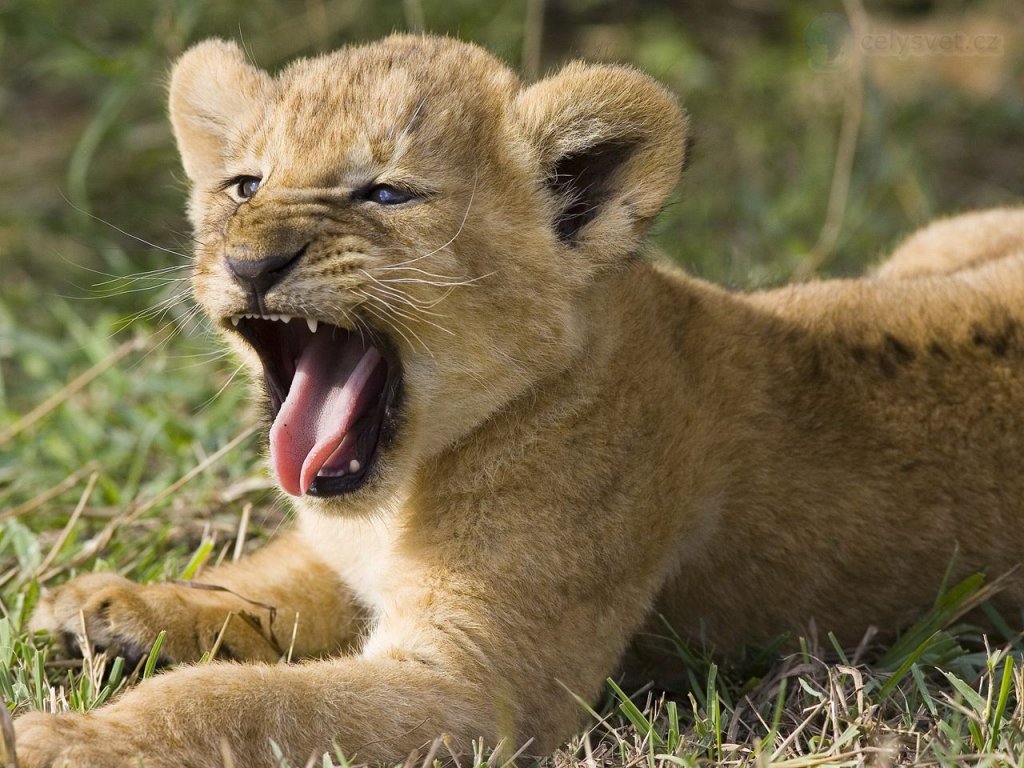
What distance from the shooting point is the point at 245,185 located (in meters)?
3.91

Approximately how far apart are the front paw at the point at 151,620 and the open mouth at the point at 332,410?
0.55 m

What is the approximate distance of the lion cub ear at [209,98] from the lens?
414cm

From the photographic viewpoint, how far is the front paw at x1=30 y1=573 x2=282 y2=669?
386cm

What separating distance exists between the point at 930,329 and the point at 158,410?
10.3ft

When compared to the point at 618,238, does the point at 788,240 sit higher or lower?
lower

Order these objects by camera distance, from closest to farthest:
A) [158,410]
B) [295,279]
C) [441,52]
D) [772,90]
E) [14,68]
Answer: [295,279]
[441,52]
[158,410]
[14,68]
[772,90]

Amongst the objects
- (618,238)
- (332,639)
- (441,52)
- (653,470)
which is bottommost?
(332,639)

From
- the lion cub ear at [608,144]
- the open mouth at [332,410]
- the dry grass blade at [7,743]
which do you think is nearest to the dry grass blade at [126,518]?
the open mouth at [332,410]

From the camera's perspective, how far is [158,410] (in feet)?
18.5

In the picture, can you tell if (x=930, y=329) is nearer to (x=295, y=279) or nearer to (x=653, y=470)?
(x=653, y=470)

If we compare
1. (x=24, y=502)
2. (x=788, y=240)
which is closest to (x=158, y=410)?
(x=24, y=502)

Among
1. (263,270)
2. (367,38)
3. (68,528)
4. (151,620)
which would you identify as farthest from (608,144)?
(367,38)

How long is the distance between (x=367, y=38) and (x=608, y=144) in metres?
4.94

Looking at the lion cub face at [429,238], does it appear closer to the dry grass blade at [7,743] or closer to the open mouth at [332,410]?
the open mouth at [332,410]
